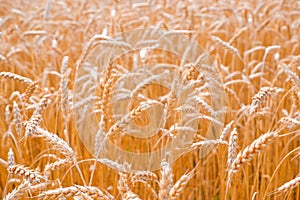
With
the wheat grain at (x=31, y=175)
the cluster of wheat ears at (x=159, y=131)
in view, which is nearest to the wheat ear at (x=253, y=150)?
the cluster of wheat ears at (x=159, y=131)

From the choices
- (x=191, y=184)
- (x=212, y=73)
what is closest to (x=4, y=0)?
(x=212, y=73)

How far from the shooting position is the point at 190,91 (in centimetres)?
137

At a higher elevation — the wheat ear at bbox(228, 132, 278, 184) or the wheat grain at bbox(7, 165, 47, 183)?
the wheat ear at bbox(228, 132, 278, 184)

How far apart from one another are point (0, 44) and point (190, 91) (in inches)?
51.5

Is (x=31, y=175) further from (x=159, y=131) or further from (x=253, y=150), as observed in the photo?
(x=159, y=131)

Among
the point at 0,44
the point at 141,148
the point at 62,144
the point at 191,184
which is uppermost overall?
the point at 0,44

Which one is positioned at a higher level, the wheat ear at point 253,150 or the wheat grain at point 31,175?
the wheat ear at point 253,150

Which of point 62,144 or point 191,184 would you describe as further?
point 191,184

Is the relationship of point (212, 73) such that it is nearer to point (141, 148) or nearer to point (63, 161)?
point (141, 148)

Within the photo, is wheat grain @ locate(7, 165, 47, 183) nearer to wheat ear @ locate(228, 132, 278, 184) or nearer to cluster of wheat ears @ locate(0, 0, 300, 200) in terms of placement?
cluster of wheat ears @ locate(0, 0, 300, 200)

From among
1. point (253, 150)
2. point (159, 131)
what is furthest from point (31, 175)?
point (159, 131)

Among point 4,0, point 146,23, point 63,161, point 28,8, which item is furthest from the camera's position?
point 28,8

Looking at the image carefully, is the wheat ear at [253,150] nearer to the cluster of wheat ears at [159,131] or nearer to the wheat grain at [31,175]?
the cluster of wheat ears at [159,131]

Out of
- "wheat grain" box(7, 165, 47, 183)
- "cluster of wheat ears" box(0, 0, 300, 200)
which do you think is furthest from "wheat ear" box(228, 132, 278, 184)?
"wheat grain" box(7, 165, 47, 183)
